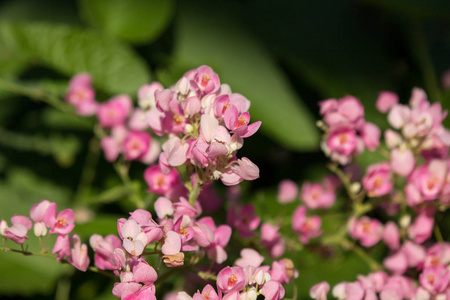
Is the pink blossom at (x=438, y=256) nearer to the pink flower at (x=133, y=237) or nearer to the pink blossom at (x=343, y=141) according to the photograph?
the pink blossom at (x=343, y=141)

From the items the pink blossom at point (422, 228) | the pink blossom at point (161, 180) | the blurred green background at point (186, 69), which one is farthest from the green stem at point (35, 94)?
the pink blossom at point (422, 228)

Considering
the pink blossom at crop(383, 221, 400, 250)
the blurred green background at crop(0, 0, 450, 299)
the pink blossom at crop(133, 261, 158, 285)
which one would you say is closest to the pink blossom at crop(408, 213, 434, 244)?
the pink blossom at crop(383, 221, 400, 250)

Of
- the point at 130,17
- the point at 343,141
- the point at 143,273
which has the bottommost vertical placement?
the point at 143,273

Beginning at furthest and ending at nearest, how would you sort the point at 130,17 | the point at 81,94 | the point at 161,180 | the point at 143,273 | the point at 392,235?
the point at 130,17 < the point at 81,94 < the point at 392,235 < the point at 161,180 < the point at 143,273

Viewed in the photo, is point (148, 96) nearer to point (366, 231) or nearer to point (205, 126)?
point (205, 126)

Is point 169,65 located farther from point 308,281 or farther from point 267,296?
point 267,296

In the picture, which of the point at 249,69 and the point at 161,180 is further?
the point at 249,69

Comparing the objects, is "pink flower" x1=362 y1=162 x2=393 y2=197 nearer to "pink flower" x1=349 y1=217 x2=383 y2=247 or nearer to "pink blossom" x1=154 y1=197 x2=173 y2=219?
"pink flower" x1=349 y1=217 x2=383 y2=247

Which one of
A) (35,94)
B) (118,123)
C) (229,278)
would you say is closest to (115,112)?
(118,123)

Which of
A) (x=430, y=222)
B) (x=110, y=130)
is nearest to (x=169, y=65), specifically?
(x=110, y=130)
